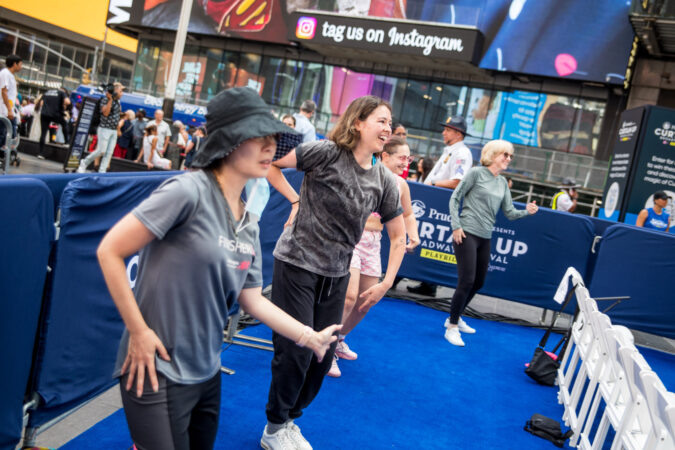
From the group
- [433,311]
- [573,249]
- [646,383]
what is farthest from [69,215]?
[573,249]

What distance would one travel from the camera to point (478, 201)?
6.30 meters

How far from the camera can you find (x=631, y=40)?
24.5 meters

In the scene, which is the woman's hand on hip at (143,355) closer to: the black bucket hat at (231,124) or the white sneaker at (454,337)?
the black bucket hat at (231,124)

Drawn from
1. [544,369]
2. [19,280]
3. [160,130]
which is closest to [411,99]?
[160,130]

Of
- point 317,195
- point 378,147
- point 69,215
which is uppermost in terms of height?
point 378,147

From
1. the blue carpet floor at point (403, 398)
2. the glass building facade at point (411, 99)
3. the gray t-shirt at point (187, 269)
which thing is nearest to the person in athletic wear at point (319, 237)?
the blue carpet floor at point (403, 398)

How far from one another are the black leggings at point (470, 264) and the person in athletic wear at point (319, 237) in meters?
3.06

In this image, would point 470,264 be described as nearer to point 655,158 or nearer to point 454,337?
point 454,337

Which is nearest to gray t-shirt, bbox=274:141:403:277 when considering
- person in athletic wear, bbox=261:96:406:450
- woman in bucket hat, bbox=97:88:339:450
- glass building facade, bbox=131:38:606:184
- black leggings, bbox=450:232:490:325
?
person in athletic wear, bbox=261:96:406:450

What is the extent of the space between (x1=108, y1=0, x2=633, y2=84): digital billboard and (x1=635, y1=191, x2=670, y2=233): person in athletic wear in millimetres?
16162

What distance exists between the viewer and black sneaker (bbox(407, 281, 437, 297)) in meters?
8.97

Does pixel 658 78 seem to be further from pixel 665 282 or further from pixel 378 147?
pixel 378 147

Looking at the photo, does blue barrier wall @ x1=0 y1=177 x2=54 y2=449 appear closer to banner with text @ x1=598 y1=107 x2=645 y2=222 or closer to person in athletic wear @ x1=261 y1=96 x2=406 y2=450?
person in athletic wear @ x1=261 y1=96 x2=406 y2=450

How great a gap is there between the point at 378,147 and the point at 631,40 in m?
25.4
